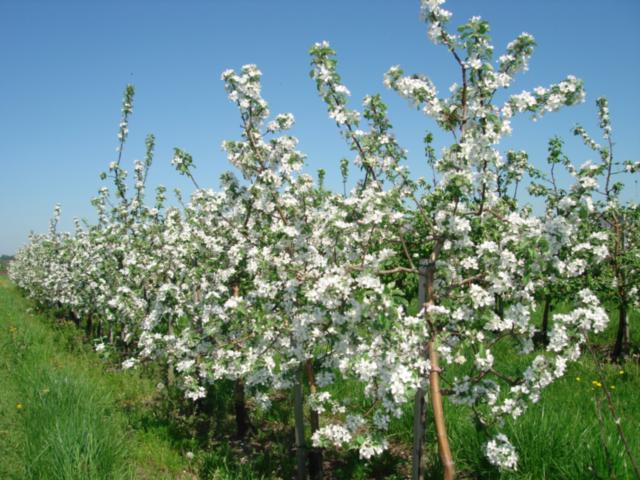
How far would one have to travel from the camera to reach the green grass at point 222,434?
13.8 feet

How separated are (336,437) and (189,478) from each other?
2.46 meters

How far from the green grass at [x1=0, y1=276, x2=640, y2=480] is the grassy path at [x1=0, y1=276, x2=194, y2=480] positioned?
17mm

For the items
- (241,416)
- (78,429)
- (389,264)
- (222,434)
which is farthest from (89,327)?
(389,264)

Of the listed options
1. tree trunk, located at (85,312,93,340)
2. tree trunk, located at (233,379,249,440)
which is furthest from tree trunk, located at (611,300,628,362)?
tree trunk, located at (85,312,93,340)

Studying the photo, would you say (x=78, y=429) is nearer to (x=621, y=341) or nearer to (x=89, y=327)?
(x=621, y=341)

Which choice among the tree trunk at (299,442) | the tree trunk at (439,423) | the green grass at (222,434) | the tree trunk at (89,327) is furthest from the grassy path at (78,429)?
the tree trunk at (89,327)

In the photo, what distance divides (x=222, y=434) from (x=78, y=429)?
6.79 ft

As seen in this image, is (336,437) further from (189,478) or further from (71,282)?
(71,282)

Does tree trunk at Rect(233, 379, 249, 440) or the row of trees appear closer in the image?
the row of trees

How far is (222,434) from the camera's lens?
6320mm

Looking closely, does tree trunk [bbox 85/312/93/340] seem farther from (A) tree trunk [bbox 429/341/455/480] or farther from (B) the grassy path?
(A) tree trunk [bbox 429/341/455/480]

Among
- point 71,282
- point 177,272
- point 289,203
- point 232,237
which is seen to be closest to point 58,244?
point 71,282

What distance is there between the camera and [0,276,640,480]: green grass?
4.20 m

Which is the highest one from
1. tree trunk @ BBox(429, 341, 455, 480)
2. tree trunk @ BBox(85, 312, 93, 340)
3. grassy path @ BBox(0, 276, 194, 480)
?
tree trunk @ BBox(85, 312, 93, 340)
